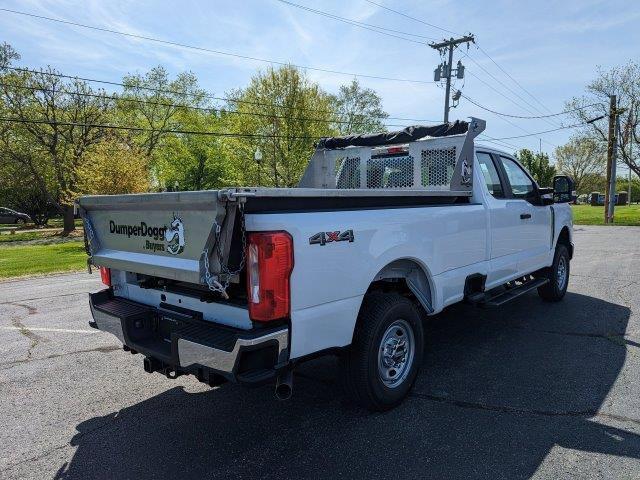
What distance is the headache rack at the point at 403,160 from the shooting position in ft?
15.8

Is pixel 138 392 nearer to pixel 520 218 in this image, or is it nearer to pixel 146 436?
pixel 146 436

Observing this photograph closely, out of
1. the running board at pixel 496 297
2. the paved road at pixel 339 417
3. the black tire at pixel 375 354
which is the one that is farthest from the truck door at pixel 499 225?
the black tire at pixel 375 354

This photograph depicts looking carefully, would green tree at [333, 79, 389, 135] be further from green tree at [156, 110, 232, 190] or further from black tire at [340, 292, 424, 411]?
black tire at [340, 292, 424, 411]

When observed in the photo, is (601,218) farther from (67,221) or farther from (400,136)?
(67,221)

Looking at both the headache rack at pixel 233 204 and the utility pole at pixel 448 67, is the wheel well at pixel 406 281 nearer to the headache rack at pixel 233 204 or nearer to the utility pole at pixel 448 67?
the headache rack at pixel 233 204

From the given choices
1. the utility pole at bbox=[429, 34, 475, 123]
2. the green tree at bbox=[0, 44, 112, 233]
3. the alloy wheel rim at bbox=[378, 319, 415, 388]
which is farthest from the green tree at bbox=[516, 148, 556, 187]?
the alloy wheel rim at bbox=[378, 319, 415, 388]

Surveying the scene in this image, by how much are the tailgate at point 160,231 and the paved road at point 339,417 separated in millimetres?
1149

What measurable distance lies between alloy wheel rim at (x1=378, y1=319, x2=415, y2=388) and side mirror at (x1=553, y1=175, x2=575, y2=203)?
12.4 feet

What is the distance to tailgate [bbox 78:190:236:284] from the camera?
8.95 feet

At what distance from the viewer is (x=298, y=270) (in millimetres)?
2734

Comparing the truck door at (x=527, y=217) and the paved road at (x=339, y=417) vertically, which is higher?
the truck door at (x=527, y=217)

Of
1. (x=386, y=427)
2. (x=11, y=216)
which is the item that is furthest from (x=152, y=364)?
(x=11, y=216)

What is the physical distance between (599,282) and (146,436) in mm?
8085

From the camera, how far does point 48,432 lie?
3.41 metres
